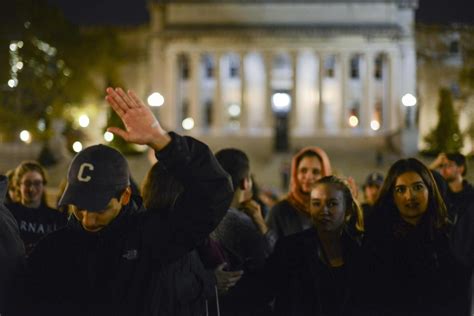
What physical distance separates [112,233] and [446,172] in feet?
20.8

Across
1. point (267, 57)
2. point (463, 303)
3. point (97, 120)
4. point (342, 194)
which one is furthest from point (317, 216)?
point (97, 120)

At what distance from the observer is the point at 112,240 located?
4375 millimetres

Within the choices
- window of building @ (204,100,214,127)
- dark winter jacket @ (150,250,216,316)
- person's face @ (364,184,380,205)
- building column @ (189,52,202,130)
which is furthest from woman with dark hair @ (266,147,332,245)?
window of building @ (204,100,214,127)

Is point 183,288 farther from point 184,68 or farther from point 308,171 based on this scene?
point 184,68

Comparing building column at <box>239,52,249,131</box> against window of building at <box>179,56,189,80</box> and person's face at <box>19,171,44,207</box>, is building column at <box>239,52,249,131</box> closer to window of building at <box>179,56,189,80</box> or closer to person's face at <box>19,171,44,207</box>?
window of building at <box>179,56,189,80</box>

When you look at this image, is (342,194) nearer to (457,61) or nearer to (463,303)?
(463,303)

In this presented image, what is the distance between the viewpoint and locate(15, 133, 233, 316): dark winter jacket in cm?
430

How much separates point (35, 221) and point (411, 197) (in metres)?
3.83

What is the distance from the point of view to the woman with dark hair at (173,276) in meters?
4.43

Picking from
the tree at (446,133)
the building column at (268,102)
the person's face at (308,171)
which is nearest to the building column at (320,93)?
the building column at (268,102)

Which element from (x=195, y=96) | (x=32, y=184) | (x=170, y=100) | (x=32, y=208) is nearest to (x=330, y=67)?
(x=195, y=96)

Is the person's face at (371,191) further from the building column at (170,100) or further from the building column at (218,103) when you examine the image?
the building column at (170,100)

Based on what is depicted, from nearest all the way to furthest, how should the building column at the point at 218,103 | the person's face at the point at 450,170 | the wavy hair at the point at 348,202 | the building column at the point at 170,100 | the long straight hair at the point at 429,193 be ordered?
the long straight hair at the point at 429,193 → the wavy hair at the point at 348,202 → the person's face at the point at 450,170 → the building column at the point at 218,103 → the building column at the point at 170,100

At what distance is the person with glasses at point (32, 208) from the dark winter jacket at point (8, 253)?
2.79 metres
